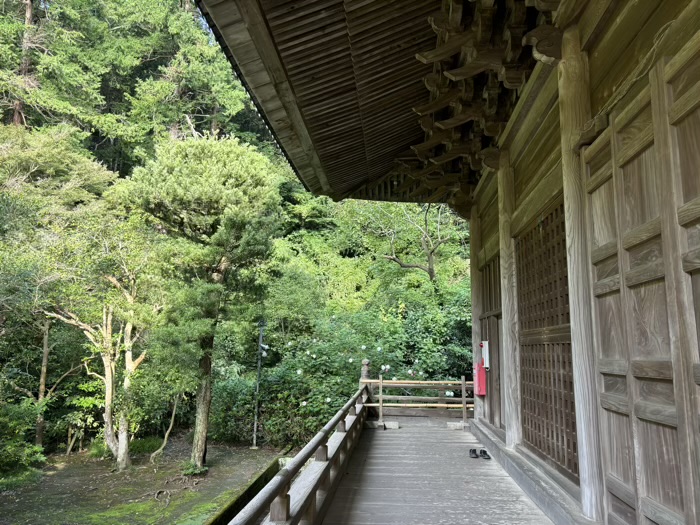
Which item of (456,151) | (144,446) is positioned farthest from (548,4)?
(144,446)

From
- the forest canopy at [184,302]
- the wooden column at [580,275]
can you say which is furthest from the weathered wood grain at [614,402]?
the forest canopy at [184,302]

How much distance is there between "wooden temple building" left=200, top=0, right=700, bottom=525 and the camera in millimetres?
1791

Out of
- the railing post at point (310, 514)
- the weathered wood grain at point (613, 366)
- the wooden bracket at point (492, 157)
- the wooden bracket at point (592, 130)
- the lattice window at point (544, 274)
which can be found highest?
the wooden bracket at point (492, 157)

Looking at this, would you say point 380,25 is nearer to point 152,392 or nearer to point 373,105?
point 373,105

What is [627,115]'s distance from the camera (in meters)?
2.15

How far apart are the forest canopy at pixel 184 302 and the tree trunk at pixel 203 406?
5cm

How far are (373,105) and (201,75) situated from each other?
20559 mm

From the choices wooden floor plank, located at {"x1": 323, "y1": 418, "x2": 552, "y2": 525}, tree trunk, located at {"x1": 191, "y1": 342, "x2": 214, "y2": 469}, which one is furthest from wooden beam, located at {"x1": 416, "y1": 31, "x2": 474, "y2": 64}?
tree trunk, located at {"x1": 191, "y1": 342, "x2": 214, "y2": 469}

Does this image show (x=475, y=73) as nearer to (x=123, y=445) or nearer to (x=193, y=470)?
(x=193, y=470)

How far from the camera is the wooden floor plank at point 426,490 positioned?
3.53 metres

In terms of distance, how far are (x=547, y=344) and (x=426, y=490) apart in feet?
5.64

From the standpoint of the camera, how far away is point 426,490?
14.0 feet

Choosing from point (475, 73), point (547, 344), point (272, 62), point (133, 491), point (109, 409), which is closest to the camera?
point (272, 62)

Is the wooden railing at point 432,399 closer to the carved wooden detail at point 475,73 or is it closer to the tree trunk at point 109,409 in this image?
the carved wooden detail at point 475,73
